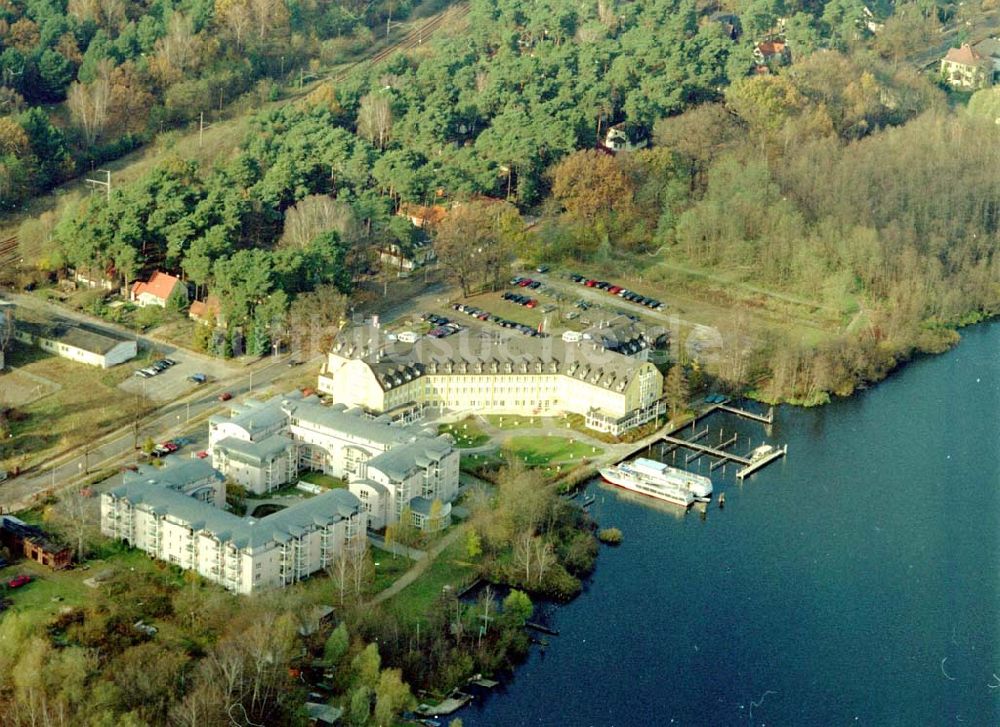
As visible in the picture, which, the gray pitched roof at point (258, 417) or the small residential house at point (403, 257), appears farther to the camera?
the small residential house at point (403, 257)

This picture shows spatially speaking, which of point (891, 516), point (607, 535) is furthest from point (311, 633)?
point (891, 516)

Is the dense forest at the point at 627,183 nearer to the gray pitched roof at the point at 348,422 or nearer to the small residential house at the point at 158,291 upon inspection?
the small residential house at the point at 158,291

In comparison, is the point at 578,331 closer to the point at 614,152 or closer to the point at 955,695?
the point at 614,152

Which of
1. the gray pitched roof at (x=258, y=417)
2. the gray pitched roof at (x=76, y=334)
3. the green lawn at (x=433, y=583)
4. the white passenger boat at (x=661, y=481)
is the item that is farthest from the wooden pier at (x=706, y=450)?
the gray pitched roof at (x=76, y=334)

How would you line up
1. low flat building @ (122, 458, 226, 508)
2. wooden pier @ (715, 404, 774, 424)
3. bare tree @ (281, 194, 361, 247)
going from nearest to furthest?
1. low flat building @ (122, 458, 226, 508)
2. wooden pier @ (715, 404, 774, 424)
3. bare tree @ (281, 194, 361, 247)

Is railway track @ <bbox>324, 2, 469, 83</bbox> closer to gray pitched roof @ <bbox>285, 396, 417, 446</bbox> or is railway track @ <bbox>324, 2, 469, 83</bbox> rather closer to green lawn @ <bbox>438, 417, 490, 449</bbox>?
green lawn @ <bbox>438, 417, 490, 449</bbox>

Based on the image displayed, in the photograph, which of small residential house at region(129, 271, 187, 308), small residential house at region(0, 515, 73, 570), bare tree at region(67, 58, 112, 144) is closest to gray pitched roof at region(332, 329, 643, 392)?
Result: small residential house at region(129, 271, 187, 308)

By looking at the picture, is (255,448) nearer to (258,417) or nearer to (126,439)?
(258,417)
